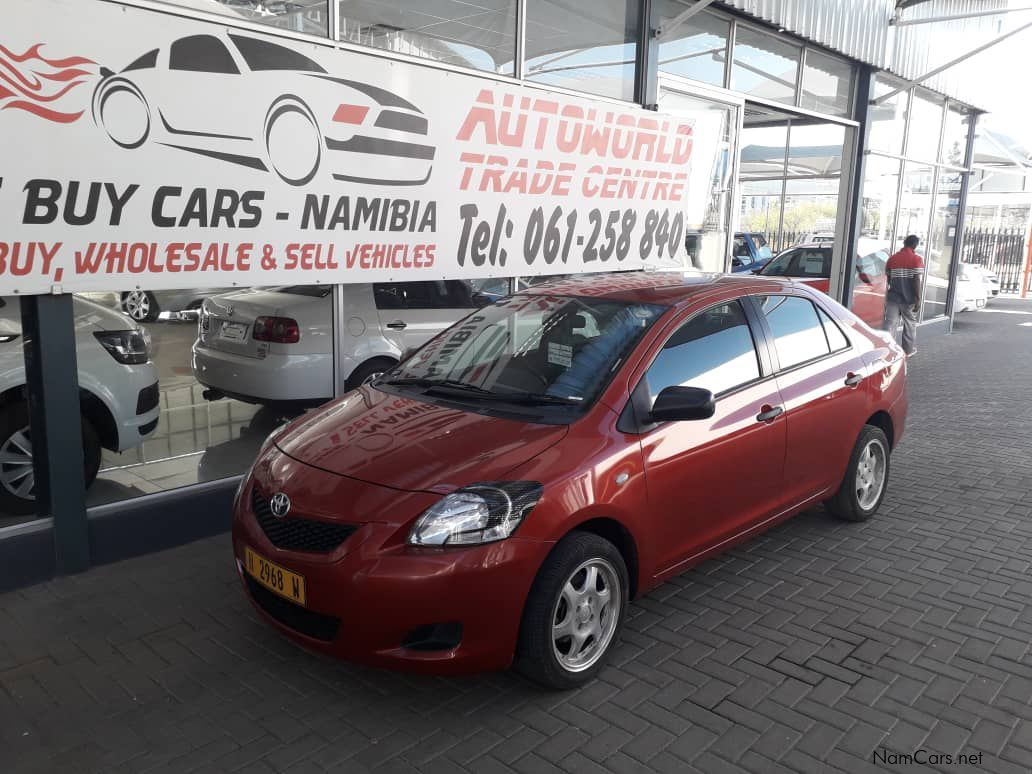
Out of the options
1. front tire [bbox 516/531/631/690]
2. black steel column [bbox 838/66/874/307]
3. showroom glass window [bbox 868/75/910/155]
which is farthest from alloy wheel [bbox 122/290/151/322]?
showroom glass window [bbox 868/75/910/155]

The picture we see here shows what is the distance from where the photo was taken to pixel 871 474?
5.57 meters

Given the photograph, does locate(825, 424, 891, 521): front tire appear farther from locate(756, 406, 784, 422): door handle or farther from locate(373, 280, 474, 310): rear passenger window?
locate(373, 280, 474, 310): rear passenger window

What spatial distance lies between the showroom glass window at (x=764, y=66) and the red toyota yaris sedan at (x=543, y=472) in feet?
18.5

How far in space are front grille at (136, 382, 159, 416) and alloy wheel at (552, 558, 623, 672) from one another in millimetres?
3401

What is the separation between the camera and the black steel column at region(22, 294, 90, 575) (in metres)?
4.37

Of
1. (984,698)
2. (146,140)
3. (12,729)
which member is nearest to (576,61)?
(146,140)

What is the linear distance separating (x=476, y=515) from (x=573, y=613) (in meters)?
0.64

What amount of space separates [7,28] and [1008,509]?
6.72m

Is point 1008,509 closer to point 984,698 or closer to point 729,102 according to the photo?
point 984,698

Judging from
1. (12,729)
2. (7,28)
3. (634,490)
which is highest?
(7,28)

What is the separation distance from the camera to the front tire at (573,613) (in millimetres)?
3311

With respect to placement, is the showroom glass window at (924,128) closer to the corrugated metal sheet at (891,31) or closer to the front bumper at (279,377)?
the corrugated metal sheet at (891,31)

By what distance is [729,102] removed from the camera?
31.2 feet

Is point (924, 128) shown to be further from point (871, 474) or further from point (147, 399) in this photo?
point (147, 399)
